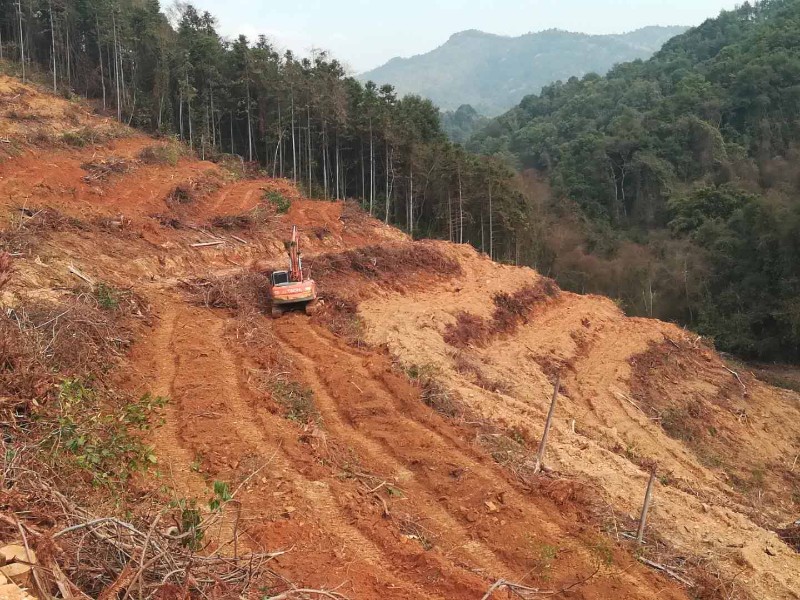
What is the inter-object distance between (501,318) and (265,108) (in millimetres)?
21675

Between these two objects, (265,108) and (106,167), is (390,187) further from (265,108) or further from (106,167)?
(106,167)

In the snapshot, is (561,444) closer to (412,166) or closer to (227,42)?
(412,166)

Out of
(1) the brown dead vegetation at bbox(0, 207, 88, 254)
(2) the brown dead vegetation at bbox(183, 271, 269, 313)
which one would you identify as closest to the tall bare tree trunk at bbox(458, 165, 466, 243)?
(2) the brown dead vegetation at bbox(183, 271, 269, 313)

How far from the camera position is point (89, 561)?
3430 mm

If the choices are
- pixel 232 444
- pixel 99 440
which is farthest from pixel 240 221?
pixel 99 440

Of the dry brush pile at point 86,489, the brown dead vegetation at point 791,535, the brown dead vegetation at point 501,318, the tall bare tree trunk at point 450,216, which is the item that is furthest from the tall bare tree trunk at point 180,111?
the brown dead vegetation at point 791,535

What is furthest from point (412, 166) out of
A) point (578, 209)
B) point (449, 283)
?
point (578, 209)

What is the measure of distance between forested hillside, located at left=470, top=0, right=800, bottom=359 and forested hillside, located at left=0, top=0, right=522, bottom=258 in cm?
905

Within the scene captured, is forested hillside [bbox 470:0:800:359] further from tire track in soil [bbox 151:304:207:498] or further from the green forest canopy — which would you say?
tire track in soil [bbox 151:304:207:498]

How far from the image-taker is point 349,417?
859 cm

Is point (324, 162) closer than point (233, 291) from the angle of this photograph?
No

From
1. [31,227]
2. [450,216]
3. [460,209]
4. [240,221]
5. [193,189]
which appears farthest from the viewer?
[450,216]

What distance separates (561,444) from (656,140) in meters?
46.0

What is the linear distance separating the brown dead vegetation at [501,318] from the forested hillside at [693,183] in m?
11.4
